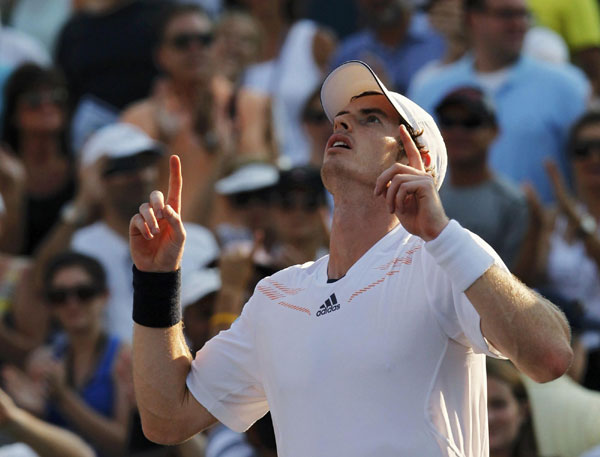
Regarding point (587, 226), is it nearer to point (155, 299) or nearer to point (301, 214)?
point (301, 214)

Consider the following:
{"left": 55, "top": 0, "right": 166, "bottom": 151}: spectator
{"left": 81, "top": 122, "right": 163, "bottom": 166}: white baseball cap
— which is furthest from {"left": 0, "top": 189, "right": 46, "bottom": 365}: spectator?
{"left": 55, "top": 0, "right": 166, "bottom": 151}: spectator

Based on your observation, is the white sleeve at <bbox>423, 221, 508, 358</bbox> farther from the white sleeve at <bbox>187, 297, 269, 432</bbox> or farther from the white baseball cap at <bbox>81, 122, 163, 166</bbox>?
the white baseball cap at <bbox>81, 122, 163, 166</bbox>

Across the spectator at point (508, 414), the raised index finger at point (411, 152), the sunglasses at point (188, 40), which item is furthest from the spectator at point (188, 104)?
the raised index finger at point (411, 152)

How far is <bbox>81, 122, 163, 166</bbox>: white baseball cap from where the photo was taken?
7660 millimetres

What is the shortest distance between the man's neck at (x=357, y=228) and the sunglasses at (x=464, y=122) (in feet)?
11.2

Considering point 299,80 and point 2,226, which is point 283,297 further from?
point 299,80

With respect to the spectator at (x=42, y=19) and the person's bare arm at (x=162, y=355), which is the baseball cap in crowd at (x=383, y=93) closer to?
the person's bare arm at (x=162, y=355)

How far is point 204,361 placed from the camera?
391 cm

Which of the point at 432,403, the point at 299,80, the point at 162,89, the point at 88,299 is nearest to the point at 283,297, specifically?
the point at 432,403

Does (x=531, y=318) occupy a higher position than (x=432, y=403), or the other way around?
(x=531, y=318)

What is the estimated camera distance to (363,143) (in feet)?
12.4

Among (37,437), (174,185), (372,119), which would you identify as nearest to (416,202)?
(372,119)

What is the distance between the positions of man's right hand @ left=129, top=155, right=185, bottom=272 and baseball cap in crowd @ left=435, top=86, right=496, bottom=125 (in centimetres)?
346

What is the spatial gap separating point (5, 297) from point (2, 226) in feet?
2.13
